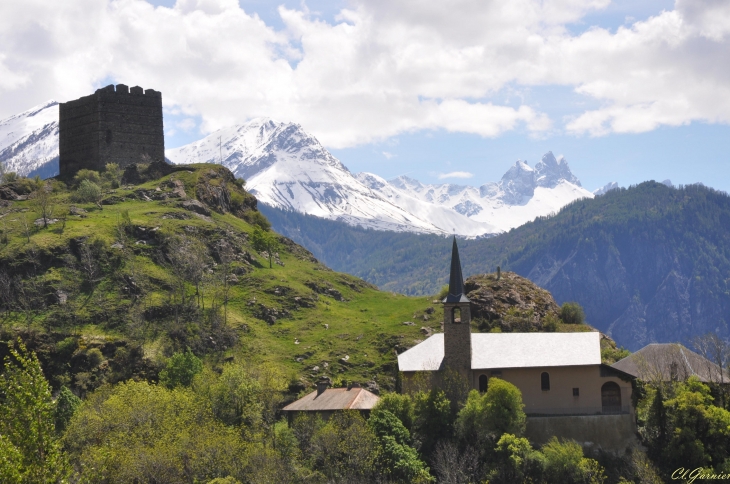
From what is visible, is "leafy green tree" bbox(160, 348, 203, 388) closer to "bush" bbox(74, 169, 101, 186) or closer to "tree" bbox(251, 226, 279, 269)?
"tree" bbox(251, 226, 279, 269)

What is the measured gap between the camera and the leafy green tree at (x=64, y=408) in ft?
276

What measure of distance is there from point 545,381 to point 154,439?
36.5 metres

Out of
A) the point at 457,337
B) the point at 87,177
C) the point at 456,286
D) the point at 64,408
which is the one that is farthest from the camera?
the point at 87,177

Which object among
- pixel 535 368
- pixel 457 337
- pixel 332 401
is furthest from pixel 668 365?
pixel 332 401

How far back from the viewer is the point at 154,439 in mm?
77000

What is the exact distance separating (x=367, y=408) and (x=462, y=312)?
13068 millimetres

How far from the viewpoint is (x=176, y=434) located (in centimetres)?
7681

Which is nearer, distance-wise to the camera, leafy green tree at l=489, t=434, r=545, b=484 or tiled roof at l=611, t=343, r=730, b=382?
leafy green tree at l=489, t=434, r=545, b=484

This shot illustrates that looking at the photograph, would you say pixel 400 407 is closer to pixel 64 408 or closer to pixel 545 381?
pixel 545 381

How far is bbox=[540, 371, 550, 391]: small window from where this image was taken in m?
86.1

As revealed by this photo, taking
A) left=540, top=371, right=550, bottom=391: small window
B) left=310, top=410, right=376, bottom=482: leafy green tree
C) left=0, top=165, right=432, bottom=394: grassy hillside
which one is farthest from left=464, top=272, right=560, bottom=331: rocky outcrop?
left=310, top=410, right=376, bottom=482: leafy green tree

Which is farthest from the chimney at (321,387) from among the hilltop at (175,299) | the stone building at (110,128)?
the stone building at (110,128)

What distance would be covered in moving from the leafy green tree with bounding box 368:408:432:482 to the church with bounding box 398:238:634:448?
8675 mm

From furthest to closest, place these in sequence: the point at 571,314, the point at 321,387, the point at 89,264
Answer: the point at 571,314 → the point at 89,264 → the point at 321,387
